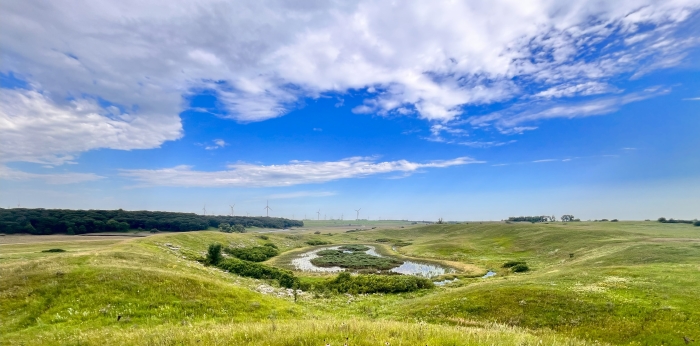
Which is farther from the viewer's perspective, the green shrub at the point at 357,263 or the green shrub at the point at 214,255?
the green shrub at the point at 357,263

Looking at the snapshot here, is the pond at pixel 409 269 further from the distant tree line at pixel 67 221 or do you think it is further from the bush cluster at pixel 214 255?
the distant tree line at pixel 67 221

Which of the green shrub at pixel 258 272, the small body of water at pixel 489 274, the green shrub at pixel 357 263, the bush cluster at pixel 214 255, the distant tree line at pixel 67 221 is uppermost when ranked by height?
the distant tree line at pixel 67 221

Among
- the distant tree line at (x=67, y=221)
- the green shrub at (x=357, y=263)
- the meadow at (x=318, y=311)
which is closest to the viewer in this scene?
the meadow at (x=318, y=311)

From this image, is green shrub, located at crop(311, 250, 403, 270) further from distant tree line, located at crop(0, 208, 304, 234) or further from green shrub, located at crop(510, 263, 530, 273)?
distant tree line, located at crop(0, 208, 304, 234)

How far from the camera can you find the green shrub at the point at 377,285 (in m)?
39.2

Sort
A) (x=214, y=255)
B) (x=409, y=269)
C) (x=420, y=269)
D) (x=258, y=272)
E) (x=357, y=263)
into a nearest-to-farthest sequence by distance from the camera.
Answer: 1. (x=258, y=272)
2. (x=214, y=255)
3. (x=420, y=269)
4. (x=409, y=269)
5. (x=357, y=263)

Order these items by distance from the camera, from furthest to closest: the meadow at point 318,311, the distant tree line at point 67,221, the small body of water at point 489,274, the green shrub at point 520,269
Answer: the distant tree line at point 67,221, the small body of water at point 489,274, the green shrub at point 520,269, the meadow at point 318,311

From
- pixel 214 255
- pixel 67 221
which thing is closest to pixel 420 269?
pixel 214 255

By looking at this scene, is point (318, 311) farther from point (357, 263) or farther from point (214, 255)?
point (357, 263)

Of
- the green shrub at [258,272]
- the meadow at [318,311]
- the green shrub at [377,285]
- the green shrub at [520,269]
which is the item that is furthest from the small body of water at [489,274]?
the green shrub at [258,272]

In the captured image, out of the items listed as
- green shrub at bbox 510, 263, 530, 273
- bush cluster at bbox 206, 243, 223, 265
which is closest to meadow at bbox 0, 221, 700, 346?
bush cluster at bbox 206, 243, 223, 265

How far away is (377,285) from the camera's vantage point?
133 ft

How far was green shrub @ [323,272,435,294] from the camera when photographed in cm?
3916

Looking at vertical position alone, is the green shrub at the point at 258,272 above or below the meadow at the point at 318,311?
below
